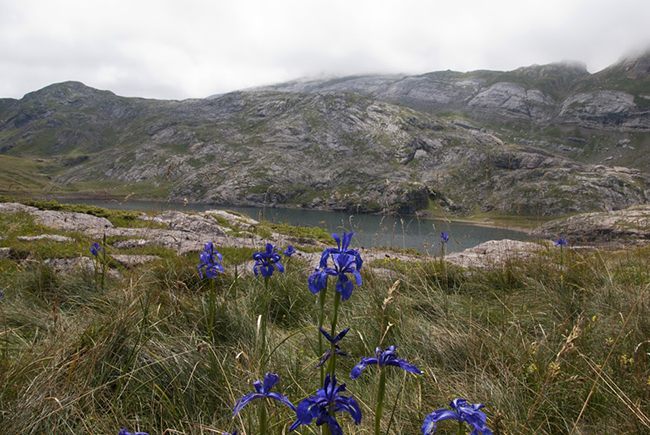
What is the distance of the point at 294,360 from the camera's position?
3.29m

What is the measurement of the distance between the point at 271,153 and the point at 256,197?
36891 millimetres

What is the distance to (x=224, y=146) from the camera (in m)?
184

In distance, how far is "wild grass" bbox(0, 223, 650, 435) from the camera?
2.18 meters

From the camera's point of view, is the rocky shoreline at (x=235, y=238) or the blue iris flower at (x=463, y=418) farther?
the rocky shoreline at (x=235, y=238)

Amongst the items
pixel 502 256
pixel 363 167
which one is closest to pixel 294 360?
pixel 502 256

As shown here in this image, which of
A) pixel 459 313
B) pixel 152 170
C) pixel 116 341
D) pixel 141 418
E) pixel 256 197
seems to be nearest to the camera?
pixel 141 418

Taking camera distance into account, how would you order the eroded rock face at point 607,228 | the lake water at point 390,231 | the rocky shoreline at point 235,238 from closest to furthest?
the rocky shoreline at point 235,238 < the eroded rock face at point 607,228 < the lake water at point 390,231

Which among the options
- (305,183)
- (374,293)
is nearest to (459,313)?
(374,293)

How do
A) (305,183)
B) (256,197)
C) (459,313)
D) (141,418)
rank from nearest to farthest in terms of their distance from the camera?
(141,418)
(459,313)
(256,197)
(305,183)

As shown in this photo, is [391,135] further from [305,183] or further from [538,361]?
[538,361]

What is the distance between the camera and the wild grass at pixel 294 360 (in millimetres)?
2180

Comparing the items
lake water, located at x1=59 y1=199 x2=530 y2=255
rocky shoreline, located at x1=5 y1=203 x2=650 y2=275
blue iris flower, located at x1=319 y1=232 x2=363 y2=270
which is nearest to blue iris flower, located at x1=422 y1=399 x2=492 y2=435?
blue iris flower, located at x1=319 y1=232 x2=363 y2=270

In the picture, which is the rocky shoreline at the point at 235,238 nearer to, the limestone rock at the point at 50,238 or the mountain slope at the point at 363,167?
the limestone rock at the point at 50,238

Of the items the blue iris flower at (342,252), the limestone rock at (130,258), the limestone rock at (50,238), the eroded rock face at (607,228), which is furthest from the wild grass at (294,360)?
the limestone rock at (50,238)
